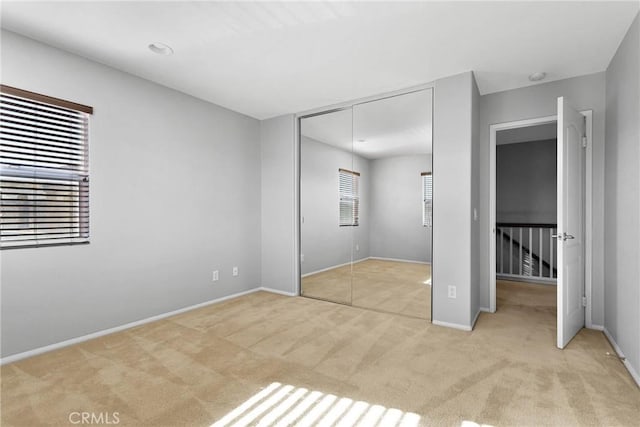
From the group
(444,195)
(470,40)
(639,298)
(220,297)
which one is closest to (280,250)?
(220,297)

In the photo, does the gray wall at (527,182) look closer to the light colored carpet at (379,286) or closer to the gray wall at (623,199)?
the gray wall at (623,199)

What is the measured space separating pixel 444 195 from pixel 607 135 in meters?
1.54

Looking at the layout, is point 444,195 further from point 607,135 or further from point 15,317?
point 15,317

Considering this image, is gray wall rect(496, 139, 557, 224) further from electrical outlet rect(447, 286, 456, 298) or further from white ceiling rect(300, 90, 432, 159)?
electrical outlet rect(447, 286, 456, 298)

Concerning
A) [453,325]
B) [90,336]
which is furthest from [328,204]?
[90,336]

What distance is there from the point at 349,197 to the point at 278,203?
1033 mm

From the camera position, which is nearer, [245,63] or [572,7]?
[572,7]

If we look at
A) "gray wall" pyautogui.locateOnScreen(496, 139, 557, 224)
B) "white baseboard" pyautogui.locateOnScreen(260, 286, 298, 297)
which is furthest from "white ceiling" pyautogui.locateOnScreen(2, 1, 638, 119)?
→ "gray wall" pyautogui.locateOnScreen(496, 139, 557, 224)

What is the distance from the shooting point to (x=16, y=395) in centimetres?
193

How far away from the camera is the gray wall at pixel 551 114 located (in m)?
3.05

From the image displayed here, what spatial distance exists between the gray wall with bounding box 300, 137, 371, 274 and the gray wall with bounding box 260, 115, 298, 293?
156mm

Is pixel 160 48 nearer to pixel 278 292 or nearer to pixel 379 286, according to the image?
pixel 278 292

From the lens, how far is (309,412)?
1.78m

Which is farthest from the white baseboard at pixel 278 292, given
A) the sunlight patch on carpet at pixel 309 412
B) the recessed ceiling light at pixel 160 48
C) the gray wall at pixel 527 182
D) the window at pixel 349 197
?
the gray wall at pixel 527 182
